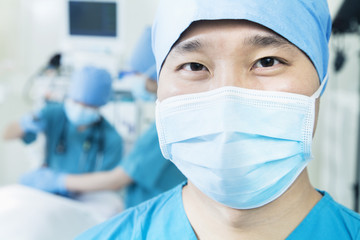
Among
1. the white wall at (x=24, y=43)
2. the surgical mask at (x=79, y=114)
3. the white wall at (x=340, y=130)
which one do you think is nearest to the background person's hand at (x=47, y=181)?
the surgical mask at (x=79, y=114)

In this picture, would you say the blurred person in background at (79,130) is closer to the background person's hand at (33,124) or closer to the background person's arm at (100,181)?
the background person's hand at (33,124)

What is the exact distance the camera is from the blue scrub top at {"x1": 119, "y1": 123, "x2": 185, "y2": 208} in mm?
1521

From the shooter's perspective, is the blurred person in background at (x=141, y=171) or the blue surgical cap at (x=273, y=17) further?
the blurred person in background at (x=141, y=171)

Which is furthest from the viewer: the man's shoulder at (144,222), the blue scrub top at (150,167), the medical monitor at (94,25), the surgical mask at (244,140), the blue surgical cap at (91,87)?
the medical monitor at (94,25)

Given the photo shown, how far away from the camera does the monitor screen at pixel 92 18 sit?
2.65 meters

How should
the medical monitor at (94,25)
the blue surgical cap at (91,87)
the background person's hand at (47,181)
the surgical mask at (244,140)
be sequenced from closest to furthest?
the surgical mask at (244,140) → the background person's hand at (47,181) → the blue surgical cap at (91,87) → the medical monitor at (94,25)

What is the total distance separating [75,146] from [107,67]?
2.56ft

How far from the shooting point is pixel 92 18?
268 cm

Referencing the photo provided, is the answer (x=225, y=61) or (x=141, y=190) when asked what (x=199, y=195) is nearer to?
(x=225, y=61)

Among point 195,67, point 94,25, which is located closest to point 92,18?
point 94,25

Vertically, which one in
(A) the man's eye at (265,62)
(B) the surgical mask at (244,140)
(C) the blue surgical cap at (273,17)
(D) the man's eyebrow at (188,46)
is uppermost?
(C) the blue surgical cap at (273,17)

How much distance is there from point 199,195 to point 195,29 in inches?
14.8

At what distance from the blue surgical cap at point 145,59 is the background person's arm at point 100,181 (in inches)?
19.0

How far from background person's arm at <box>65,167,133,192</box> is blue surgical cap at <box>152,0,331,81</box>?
0.91m
